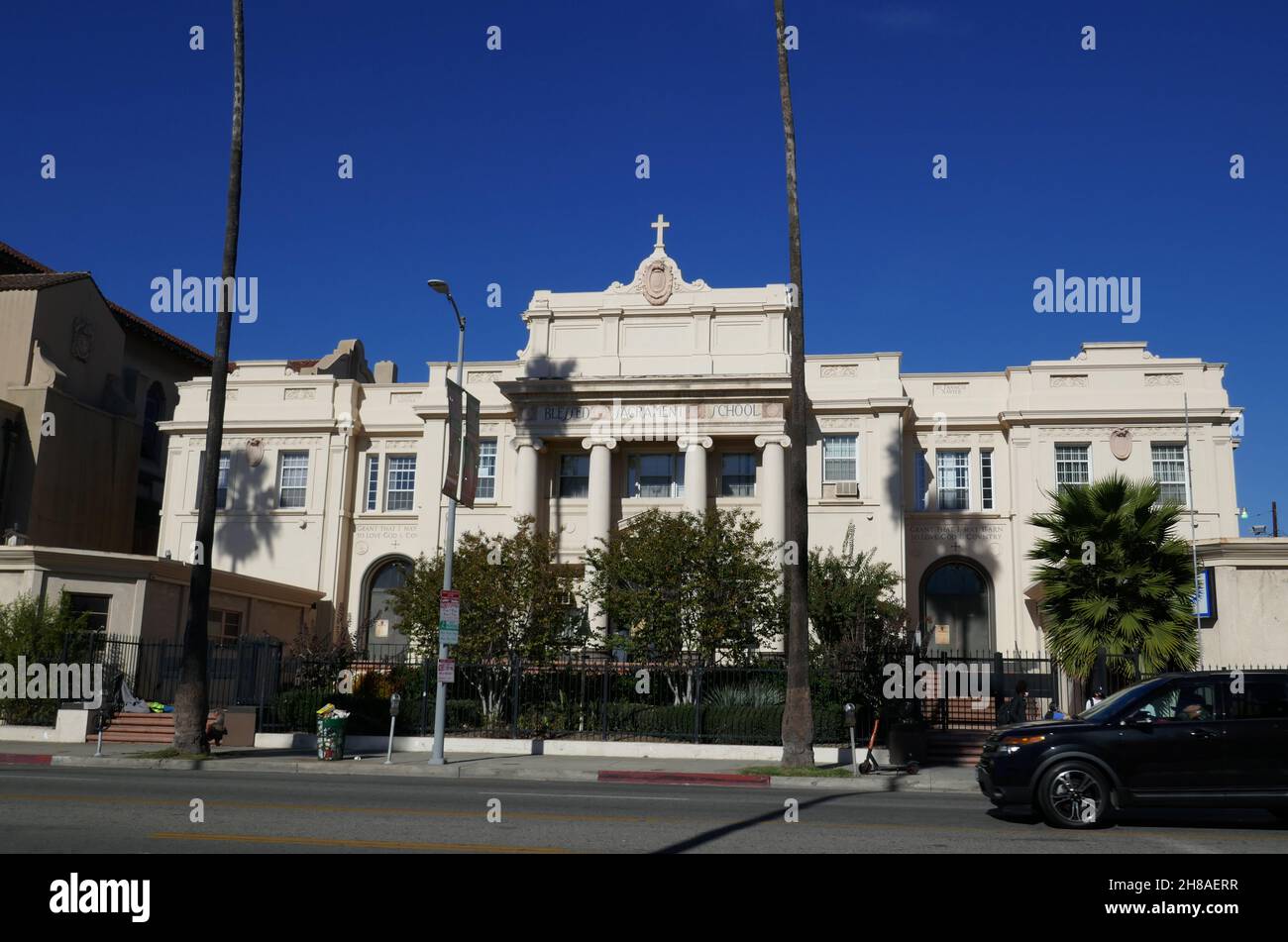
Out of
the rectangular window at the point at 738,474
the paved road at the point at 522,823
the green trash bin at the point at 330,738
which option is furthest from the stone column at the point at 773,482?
the paved road at the point at 522,823

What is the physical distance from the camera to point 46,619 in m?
26.5

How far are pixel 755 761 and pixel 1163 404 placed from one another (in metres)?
20.8

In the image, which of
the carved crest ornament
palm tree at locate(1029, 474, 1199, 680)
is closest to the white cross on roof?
the carved crest ornament

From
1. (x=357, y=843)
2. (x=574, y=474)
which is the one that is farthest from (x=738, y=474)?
(x=357, y=843)

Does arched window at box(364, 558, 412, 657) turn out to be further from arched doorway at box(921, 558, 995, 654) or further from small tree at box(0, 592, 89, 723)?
arched doorway at box(921, 558, 995, 654)

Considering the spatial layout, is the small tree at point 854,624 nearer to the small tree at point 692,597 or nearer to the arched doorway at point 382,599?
the small tree at point 692,597

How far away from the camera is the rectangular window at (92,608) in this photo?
28.2 meters

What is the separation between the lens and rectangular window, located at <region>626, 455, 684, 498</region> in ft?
124

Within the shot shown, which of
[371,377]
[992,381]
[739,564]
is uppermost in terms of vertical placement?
[371,377]
